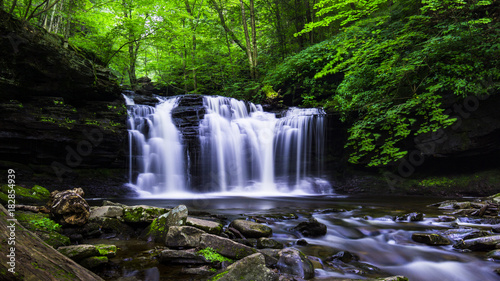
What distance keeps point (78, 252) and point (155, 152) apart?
29.0ft

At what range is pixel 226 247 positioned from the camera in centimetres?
356

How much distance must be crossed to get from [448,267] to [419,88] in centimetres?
818

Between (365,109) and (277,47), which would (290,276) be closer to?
(365,109)

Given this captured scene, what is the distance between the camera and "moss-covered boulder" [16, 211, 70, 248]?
3588 millimetres

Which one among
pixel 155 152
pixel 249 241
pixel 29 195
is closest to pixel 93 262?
pixel 249 241

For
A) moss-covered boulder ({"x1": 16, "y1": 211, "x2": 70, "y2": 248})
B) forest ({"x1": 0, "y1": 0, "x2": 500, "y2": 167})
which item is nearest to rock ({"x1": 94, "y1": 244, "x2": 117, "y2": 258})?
moss-covered boulder ({"x1": 16, "y1": 211, "x2": 70, "y2": 248})

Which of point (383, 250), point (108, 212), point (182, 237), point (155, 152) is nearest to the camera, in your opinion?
point (182, 237)

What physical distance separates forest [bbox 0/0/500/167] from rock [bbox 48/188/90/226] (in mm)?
6814

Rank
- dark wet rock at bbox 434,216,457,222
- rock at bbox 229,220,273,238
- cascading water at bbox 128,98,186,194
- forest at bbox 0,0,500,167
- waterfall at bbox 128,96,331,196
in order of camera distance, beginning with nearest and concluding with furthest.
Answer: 1. rock at bbox 229,220,273,238
2. dark wet rock at bbox 434,216,457,222
3. forest at bbox 0,0,500,167
4. cascading water at bbox 128,98,186,194
5. waterfall at bbox 128,96,331,196

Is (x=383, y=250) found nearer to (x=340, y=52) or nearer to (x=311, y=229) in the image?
(x=311, y=229)

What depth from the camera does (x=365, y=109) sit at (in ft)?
35.1

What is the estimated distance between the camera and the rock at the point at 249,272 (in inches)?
105

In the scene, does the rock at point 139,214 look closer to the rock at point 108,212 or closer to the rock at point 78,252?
the rock at point 108,212

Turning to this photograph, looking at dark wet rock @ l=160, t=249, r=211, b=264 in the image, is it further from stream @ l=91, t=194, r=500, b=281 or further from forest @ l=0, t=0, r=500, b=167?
forest @ l=0, t=0, r=500, b=167
